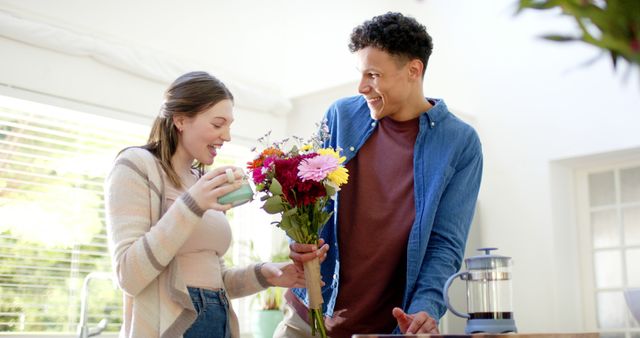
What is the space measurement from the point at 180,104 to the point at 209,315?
552 millimetres

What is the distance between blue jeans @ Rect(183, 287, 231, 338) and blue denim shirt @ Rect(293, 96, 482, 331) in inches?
8.5

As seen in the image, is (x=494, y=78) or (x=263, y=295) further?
(x=494, y=78)

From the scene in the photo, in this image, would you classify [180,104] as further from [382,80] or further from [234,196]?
[382,80]

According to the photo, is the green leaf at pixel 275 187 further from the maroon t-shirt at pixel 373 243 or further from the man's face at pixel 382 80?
the man's face at pixel 382 80

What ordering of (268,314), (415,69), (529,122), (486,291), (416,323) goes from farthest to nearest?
(529,122), (268,314), (415,69), (486,291), (416,323)

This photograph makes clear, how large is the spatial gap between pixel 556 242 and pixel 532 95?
41.7 inches

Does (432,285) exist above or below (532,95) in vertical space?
below

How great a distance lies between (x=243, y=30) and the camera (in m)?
5.48

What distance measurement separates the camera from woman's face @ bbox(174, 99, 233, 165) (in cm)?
198

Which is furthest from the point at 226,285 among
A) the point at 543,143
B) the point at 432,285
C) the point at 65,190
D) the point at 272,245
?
the point at 543,143

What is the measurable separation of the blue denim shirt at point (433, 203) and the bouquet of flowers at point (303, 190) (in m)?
0.15

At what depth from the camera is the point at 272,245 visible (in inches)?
216

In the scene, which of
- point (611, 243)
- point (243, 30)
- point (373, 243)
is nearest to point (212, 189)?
point (373, 243)

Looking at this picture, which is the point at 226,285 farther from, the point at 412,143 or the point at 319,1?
the point at 319,1
